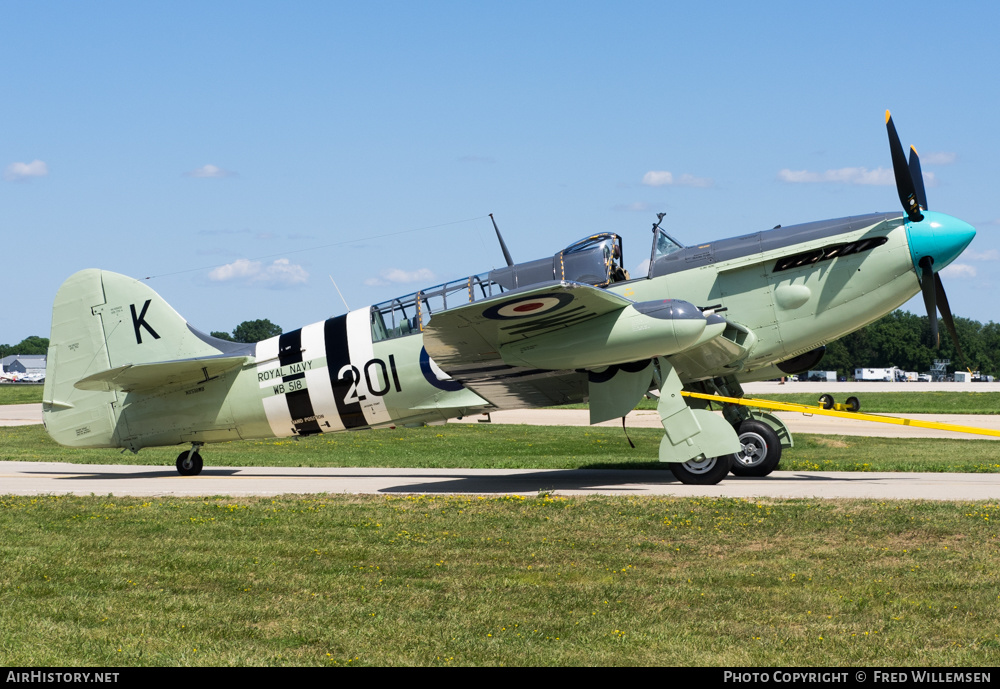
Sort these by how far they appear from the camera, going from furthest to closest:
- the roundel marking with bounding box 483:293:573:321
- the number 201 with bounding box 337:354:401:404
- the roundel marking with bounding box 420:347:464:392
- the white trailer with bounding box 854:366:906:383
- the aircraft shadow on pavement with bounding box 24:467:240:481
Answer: the white trailer with bounding box 854:366:906:383
the aircraft shadow on pavement with bounding box 24:467:240:481
the number 201 with bounding box 337:354:401:404
the roundel marking with bounding box 420:347:464:392
the roundel marking with bounding box 483:293:573:321

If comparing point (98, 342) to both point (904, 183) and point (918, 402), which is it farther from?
point (918, 402)

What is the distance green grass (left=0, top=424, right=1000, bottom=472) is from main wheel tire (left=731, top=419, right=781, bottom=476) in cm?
164

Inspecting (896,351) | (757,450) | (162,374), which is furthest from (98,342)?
(896,351)

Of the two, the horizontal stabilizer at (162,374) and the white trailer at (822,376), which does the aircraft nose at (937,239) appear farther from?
the white trailer at (822,376)

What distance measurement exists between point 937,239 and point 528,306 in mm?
6351

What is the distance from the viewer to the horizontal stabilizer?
16.9m

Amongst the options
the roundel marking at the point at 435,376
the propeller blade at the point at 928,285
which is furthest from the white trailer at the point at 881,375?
the roundel marking at the point at 435,376

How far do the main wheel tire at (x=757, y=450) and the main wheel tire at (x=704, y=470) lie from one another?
4.35 ft

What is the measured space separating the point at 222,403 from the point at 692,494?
9.03 metres

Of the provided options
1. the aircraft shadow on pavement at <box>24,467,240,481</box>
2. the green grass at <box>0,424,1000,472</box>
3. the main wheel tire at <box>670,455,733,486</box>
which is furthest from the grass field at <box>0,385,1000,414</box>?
the main wheel tire at <box>670,455,733,486</box>

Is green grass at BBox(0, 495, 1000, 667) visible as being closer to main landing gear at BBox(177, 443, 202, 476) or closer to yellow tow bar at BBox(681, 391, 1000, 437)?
yellow tow bar at BBox(681, 391, 1000, 437)

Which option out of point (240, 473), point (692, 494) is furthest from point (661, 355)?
point (240, 473)

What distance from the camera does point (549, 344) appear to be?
1423 centimetres

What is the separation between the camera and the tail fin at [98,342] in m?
18.4
